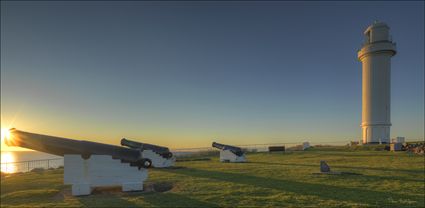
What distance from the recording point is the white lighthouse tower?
123 ft

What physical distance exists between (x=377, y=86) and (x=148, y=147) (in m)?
31.0

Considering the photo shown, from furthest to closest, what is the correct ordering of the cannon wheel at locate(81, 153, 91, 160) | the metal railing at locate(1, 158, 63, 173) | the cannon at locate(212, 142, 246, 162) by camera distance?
the cannon at locate(212, 142, 246, 162)
the metal railing at locate(1, 158, 63, 173)
the cannon wheel at locate(81, 153, 91, 160)

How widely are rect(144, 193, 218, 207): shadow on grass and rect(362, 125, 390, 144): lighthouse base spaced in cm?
3412

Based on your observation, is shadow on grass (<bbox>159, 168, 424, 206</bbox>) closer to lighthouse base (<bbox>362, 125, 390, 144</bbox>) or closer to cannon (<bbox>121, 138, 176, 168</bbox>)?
cannon (<bbox>121, 138, 176, 168</bbox>)

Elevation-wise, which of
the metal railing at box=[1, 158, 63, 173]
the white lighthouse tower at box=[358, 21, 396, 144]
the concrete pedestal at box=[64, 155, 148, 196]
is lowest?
the metal railing at box=[1, 158, 63, 173]

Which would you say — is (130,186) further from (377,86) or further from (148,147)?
(377,86)

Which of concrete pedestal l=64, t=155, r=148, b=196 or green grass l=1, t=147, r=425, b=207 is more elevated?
concrete pedestal l=64, t=155, r=148, b=196

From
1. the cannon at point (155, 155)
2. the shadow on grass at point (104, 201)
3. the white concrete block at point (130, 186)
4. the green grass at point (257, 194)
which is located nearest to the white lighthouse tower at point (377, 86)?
the green grass at point (257, 194)

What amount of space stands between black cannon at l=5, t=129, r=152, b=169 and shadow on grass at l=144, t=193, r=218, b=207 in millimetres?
1699

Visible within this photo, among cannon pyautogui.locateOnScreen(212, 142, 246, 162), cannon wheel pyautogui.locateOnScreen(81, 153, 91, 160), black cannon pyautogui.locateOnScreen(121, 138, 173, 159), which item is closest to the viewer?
cannon wheel pyautogui.locateOnScreen(81, 153, 91, 160)

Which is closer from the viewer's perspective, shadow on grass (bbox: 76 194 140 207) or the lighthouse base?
shadow on grass (bbox: 76 194 140 207)

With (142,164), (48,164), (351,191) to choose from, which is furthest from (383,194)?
(48,164)

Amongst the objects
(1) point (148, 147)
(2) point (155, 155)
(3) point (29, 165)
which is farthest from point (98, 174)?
(3) point (29, 165)

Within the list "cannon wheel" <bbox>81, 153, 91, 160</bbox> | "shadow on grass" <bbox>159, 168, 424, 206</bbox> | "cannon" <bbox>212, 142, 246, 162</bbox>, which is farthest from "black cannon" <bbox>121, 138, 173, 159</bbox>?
"cannon wheel" <bbox>81, 153, 91, 160</bbox>
